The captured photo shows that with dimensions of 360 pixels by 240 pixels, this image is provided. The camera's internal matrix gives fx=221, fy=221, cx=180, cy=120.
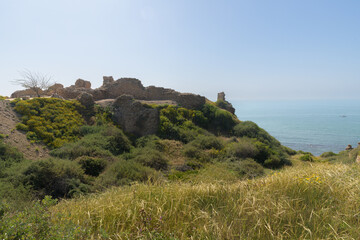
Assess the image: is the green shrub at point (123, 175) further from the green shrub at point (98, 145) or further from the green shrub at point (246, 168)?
the green shrub at point (246, 168)

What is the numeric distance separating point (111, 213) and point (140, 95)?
18344 millimetres

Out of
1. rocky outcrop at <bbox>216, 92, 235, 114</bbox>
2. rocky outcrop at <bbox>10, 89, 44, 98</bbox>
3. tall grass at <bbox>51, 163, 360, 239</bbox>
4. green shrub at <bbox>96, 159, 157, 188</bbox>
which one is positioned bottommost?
green shrub at <bbox>96, 159, 157, 188</bbox>

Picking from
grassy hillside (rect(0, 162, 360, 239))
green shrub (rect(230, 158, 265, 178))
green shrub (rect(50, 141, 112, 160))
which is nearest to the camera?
grassy hillside (rect(0, 162, 360, 239))

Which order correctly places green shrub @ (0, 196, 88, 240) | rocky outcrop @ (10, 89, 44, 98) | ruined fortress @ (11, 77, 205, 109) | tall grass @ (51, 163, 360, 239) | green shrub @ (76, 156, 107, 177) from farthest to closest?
1. rocky outcrop @ (10, 89, 44, 98)
2. ruined fortress @ (11, 77, 205, 109)
3. green shrub @ (76, 156, 107, 177)
4. tall grass @ (51, 163, 360, 239)
5. green shrub @ (0, 196, 88, 240)

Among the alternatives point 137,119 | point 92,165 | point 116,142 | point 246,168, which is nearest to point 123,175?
point 92,165

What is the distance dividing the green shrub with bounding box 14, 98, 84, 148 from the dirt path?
1.29ft

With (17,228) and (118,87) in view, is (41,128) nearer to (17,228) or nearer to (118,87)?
(118,87)

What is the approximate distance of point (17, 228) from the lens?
7.27 feet

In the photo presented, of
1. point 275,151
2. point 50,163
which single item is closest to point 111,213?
point 50,163

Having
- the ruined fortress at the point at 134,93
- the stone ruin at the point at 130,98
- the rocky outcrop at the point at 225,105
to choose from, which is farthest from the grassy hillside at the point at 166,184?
the rocky outcrop at the point at 225,105

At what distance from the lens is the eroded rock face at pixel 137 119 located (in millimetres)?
16438

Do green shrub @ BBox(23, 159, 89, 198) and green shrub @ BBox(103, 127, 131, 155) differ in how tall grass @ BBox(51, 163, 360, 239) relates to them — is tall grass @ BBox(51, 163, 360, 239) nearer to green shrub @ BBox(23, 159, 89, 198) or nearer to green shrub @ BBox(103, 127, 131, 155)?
green shrub @ BBox(23, 159, 89, 198)

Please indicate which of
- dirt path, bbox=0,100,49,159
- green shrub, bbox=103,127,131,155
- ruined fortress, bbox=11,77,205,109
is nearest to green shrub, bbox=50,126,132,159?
green shrub, bbox=103,127,131,155

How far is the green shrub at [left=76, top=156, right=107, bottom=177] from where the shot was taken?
34.2 feet
